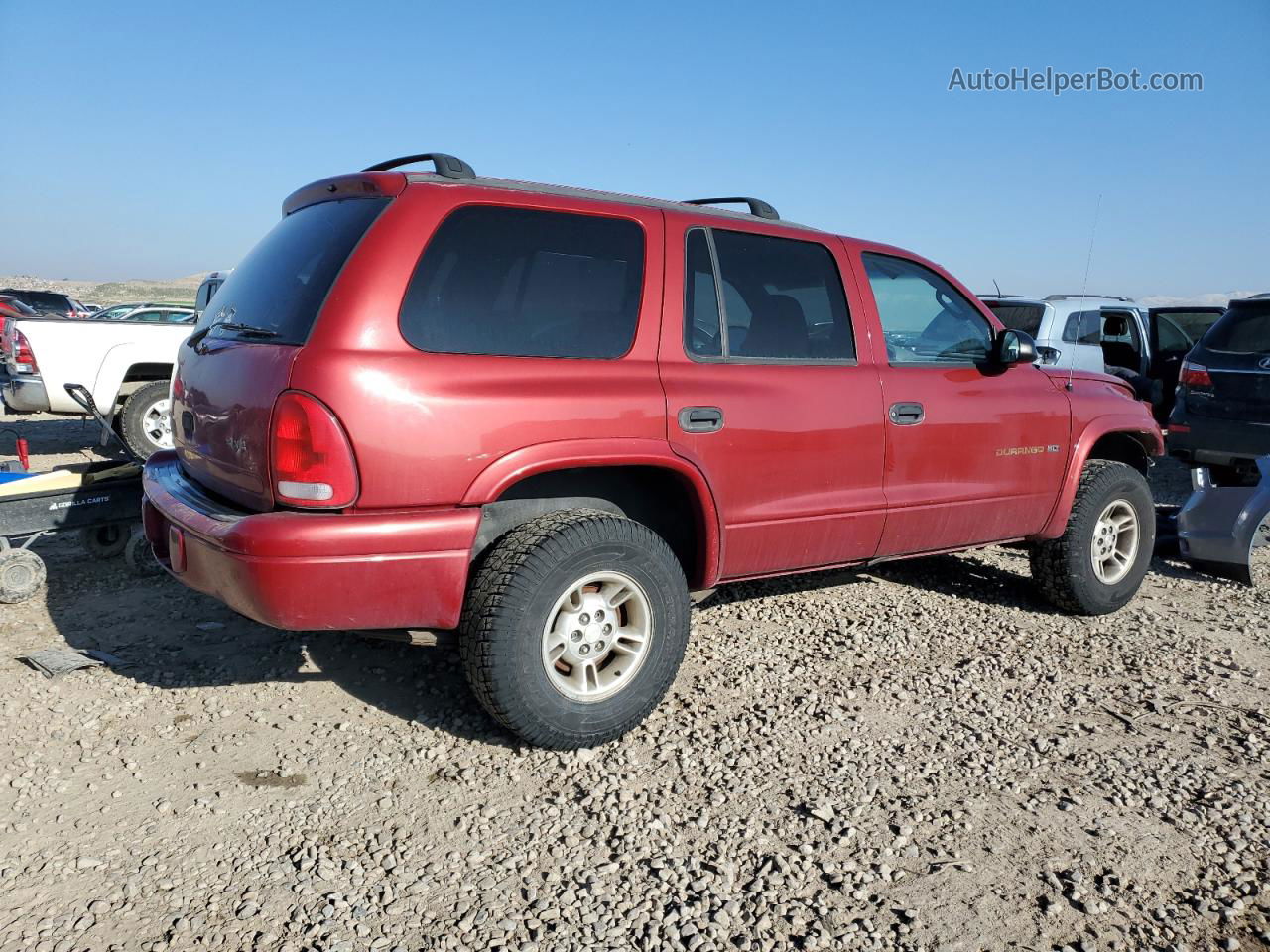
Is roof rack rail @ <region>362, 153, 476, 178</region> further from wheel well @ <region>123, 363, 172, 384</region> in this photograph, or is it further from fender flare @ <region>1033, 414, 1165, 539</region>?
wheel well @ <region>123, 363, 172, 384</region>

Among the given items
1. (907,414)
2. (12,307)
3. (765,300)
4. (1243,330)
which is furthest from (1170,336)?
(12,307)

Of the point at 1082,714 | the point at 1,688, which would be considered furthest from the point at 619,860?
the point at 1,688

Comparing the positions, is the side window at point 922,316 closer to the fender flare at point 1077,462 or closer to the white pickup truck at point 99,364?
the fender flare at point 1077,462

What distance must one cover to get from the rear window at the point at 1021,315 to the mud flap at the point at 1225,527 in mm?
3866

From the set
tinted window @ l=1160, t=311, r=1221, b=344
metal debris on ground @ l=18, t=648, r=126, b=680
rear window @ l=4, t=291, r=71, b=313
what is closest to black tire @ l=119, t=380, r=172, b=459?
metal debris on ground @ l=18, t=648, r=126, b=680

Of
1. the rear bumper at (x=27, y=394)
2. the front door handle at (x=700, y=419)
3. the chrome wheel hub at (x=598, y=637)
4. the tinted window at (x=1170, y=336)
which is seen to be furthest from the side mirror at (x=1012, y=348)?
the tinted window at (x=1170, y=336)

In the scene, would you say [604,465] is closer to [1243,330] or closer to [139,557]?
[139,557]

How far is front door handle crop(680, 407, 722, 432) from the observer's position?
3.38 meters

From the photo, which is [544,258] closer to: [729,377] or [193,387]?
[729,377]

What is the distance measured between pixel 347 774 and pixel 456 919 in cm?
89

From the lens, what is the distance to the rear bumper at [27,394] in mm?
8211

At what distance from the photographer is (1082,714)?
147 inches

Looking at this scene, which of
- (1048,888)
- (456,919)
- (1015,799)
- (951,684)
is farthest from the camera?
(951,684)

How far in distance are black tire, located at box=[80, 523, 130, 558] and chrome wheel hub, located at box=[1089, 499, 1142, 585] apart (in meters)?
5.34
